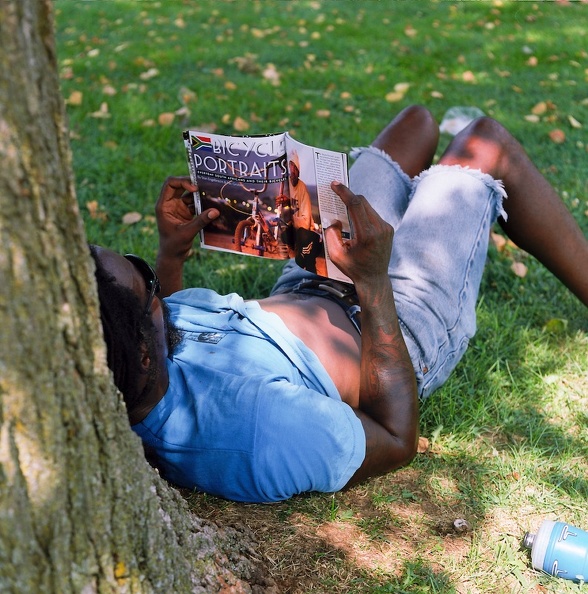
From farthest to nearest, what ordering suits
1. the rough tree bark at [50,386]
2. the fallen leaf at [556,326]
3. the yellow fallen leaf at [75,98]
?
the yellow fallen leaf at [75,98] < the fallen leaf at [556,326] < the rough tree bark at [50,386]

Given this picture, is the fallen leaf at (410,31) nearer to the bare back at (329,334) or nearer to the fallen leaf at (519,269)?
the fallen leaf at (519,269)

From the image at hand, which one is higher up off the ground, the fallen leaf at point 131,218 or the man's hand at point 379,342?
the man's hand at point 379,342

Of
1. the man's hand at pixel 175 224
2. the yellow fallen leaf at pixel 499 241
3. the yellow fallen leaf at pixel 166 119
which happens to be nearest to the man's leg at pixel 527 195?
the yellow fallen leaf at pixel 499 241

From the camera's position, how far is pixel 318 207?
7.02 ft

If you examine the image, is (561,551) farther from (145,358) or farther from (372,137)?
(372,137)

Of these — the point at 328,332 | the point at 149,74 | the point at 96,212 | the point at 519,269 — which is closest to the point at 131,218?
the point at 96,212

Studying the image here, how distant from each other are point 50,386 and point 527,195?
2.05m

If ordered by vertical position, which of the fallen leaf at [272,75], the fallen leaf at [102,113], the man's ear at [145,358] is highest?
the man's ear at [145,358]

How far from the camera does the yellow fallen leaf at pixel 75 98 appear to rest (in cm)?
502

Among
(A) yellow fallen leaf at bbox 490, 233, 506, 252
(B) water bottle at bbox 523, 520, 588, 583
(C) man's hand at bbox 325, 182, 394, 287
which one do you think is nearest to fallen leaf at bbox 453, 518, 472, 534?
(B) water bottle at bbox 523, 520, 588, 583

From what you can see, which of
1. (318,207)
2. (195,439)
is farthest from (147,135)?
(195,439)

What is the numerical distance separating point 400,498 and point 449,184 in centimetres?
114

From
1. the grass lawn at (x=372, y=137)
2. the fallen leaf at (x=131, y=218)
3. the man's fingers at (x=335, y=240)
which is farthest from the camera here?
the fallen leaf at (x=131, y=218)

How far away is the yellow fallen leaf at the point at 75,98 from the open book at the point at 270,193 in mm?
3045
